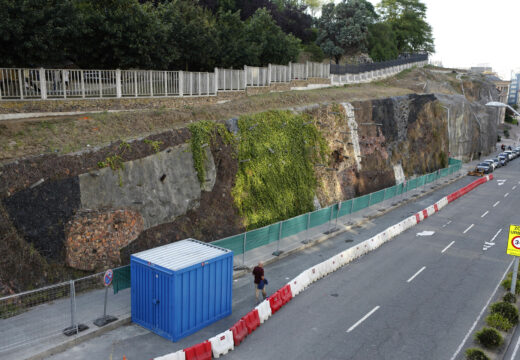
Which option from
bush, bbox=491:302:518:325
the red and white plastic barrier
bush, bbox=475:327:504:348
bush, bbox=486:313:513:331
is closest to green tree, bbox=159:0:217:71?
the red and white plastic barrier

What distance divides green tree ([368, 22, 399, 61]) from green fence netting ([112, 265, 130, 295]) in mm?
61738

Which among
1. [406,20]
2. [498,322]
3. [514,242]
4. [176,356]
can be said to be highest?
[406,20]

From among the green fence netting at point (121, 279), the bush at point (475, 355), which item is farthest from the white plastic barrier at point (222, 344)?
the bush at point (475, 355)

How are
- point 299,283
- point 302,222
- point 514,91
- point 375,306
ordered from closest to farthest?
1. point 375,306
2. point 299,283
3. point 302,222
4. point 514,91

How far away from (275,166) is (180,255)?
12.8 metres

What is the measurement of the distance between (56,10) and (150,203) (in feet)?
32.1

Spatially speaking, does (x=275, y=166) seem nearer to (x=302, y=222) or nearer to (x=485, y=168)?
(x=302, y=222)

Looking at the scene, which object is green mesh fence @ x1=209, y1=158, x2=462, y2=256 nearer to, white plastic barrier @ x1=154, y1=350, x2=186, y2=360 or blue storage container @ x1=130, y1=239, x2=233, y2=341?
blue storage container @ x1=130, y1=239, x2=233, y2=341

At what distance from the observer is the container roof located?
13.2m

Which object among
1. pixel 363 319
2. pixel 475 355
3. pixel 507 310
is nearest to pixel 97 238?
pixel 363 319

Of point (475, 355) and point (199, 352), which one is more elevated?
point (199, 352)

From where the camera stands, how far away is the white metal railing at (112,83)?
720 inches

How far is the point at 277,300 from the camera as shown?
15430 mm

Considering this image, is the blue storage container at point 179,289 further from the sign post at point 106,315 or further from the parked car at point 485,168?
the parked car at point 485,168
